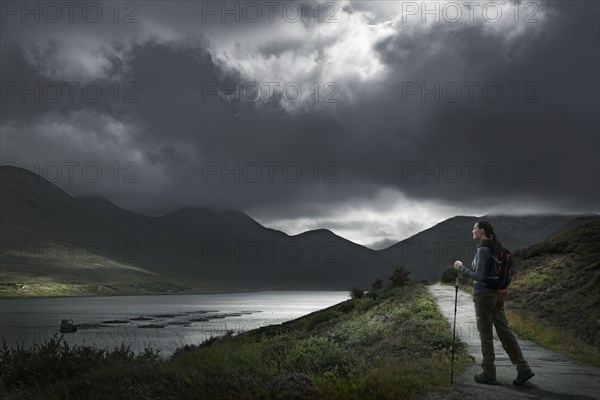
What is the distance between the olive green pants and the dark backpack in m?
0.22

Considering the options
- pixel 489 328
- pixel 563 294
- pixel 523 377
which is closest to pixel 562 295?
pixel 563 294

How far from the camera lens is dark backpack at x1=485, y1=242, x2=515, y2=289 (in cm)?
984

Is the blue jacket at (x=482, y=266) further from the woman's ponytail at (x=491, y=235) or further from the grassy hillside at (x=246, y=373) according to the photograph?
the grassy hillside at (x=246, y=373)

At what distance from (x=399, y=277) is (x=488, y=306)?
134 feet

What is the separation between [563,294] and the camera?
26.5 m

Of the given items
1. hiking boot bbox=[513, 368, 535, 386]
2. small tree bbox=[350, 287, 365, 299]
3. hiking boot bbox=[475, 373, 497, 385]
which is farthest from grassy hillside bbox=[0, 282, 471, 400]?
small tree bbox=[350, 287, 365, 299]

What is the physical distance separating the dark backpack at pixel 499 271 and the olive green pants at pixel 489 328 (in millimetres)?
224

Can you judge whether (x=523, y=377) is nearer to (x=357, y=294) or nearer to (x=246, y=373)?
(x=246, y=373)

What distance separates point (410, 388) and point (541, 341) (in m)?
9.57

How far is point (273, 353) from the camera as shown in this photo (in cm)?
1268

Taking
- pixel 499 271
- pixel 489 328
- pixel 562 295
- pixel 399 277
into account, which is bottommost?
pixel 489 328

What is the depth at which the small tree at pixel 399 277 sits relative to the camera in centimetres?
4934

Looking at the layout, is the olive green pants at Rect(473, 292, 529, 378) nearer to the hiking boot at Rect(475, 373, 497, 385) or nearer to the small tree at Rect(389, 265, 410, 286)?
the hiking boot at Rect(475, 373, 497, 385)

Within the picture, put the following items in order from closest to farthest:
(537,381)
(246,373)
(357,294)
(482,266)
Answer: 1. (482,266)
2. (246,373)
3. (537,381)
4. (357,294)
